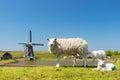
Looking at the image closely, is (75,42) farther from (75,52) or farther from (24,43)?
(24,43)

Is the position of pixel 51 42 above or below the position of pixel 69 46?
above

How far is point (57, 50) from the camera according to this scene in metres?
17.6

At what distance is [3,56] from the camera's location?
61.9 metres

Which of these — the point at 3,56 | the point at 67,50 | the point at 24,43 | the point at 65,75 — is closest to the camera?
the point at 65,75

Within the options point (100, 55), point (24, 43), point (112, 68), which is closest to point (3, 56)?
point (24, 43)

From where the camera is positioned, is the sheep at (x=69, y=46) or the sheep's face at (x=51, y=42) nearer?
the sheep's face at (x=51, y=42)

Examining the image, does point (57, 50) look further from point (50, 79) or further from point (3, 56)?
point (3, 56)

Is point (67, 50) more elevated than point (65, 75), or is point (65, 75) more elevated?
point (67, 50)

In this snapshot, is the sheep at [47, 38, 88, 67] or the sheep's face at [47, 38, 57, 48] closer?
the sheep's face at [47, 38, 57, 48]

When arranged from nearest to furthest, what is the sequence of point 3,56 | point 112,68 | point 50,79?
point 50,79
point 112,68
point 3,56

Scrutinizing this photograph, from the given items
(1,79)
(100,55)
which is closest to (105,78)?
(1,79)

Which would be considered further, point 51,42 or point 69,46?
point 69,46

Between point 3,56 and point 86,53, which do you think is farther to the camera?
point 3,56

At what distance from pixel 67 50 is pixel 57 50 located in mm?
771
